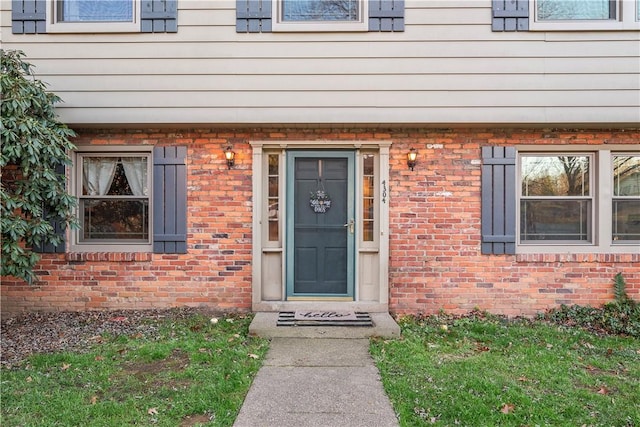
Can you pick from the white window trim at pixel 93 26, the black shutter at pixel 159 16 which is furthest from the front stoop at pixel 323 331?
the white window trim at pixel 93 26

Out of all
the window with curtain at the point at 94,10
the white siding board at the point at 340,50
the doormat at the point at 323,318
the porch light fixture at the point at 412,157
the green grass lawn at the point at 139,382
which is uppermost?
the window with curtain at the point at 94,10

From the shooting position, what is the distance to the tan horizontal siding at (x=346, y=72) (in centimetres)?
491

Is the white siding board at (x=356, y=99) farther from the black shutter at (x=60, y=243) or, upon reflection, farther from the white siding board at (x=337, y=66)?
the black shutter at (x=60, y=243)

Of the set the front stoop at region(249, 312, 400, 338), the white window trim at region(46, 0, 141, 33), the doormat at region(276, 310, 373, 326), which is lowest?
the front stoop at region(249, 312, 400, 338)

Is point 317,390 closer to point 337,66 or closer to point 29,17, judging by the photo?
point 337,66

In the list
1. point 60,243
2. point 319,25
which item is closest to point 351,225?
point 319,25

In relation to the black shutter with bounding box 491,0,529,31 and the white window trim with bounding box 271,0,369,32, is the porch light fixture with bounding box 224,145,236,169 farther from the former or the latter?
the black shutter with bounding box 491,0,529,31

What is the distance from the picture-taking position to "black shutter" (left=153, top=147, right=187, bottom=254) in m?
5.28

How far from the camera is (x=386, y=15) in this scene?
16.2 feet

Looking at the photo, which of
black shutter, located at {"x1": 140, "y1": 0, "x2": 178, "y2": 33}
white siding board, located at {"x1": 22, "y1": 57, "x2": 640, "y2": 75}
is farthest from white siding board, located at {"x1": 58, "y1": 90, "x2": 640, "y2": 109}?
black shutter, located at {"x1": 140, "y1": 0, "x2": 178, "y2": 33}

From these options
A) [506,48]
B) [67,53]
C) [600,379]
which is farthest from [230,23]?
[600,379]

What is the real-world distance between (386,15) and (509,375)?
13.5 feet

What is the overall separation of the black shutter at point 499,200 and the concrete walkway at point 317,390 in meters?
2.27

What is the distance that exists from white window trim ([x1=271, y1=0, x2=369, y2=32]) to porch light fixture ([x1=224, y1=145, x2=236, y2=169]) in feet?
5.15
